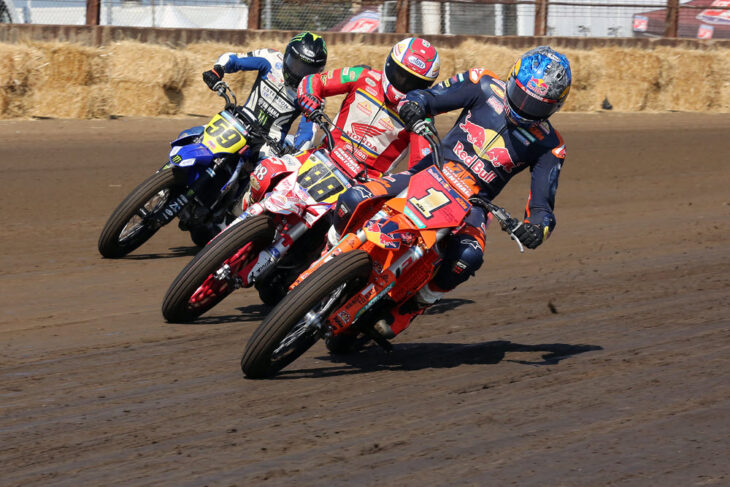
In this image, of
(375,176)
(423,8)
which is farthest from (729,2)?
(375,176)

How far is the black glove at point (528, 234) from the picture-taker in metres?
5.24

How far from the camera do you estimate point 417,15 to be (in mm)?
20969

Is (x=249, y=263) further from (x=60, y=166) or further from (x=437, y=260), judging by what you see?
(x=60, y=166)

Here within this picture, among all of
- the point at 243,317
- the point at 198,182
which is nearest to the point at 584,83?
the point at 198,182

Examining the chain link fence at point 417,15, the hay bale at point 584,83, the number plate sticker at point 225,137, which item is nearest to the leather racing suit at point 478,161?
the number plate sticker at point 225,137

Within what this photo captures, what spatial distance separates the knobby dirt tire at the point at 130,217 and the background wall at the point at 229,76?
7.05m

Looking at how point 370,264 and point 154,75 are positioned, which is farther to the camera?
point 154,75

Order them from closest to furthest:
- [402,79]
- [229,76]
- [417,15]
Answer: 1. [402,79]
2. [229,76]
3. [417,15]

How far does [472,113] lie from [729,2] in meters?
22.6

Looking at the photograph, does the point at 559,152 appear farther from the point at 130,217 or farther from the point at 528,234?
the point at 130,217

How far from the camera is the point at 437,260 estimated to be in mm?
5645

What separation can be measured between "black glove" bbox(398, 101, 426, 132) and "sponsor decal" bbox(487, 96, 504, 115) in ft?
1.62

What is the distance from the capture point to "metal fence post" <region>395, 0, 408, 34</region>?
67.3 feet

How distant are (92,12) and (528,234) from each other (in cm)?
1328
